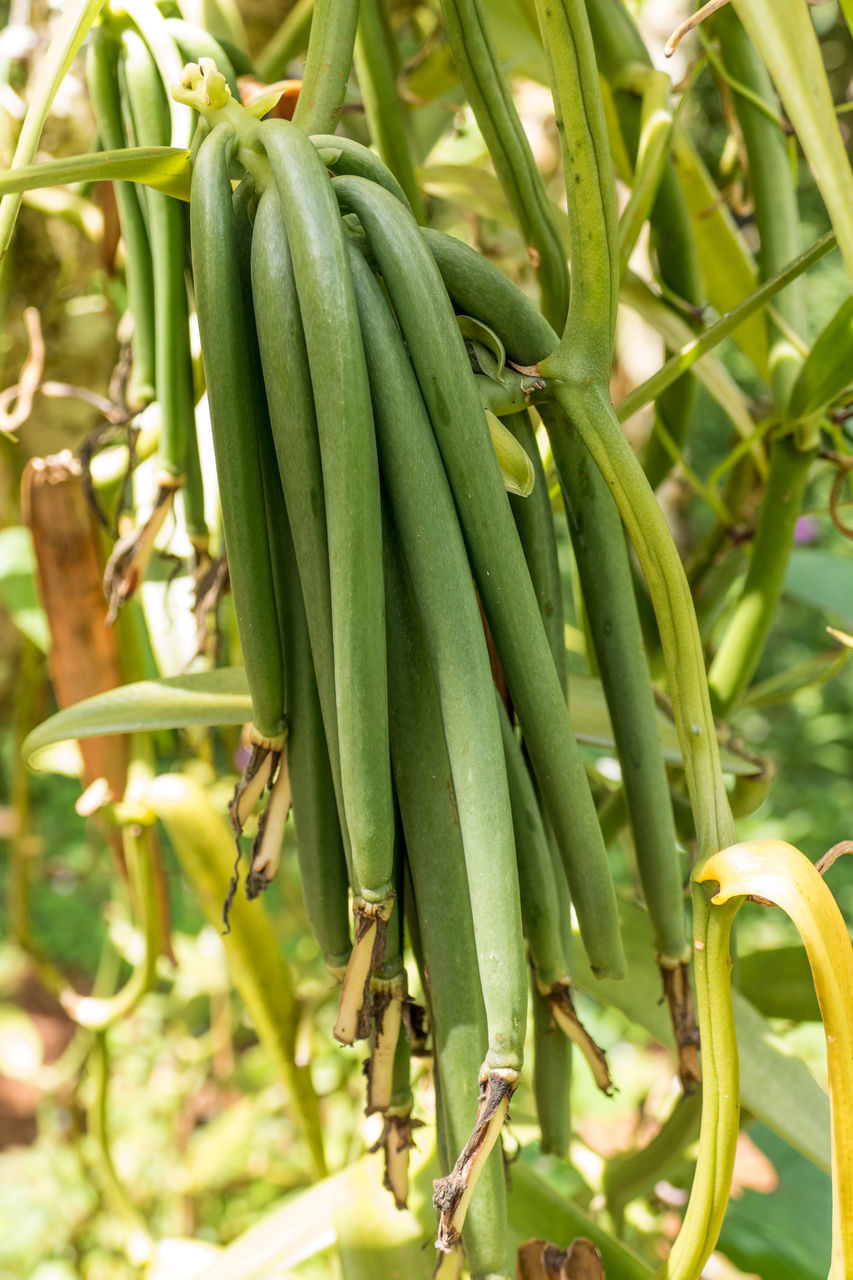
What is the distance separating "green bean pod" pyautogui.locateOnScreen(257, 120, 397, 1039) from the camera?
213 mm

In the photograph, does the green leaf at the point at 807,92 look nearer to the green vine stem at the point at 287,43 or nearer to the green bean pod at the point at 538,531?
the green bean pod at the point at 538,531

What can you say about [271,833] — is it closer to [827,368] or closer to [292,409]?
[292,409]

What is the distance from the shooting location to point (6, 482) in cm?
73

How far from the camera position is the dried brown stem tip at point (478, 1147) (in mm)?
218

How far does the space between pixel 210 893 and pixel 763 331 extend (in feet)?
1.32

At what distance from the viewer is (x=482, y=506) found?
0.23m

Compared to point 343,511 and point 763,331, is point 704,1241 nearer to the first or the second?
point 343,511

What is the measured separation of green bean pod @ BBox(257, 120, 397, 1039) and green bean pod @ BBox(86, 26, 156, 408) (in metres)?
0.17

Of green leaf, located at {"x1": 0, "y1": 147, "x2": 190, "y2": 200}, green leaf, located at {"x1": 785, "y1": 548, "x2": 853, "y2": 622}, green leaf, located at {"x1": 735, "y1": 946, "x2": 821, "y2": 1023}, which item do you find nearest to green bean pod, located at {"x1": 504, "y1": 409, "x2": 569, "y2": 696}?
green leaf, located at {"x1": 0, "y1": 147, "x2": 190, "y2": 200}

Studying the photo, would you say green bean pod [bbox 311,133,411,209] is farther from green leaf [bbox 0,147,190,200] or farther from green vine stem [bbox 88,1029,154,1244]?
green vine stem [bbox 88,1029,154,1244]

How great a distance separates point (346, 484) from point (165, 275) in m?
0.18

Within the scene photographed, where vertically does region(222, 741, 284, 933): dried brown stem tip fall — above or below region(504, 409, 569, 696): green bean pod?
below

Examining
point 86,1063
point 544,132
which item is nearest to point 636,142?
point 544,132

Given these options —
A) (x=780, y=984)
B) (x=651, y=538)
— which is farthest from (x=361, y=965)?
(x=780, y=984)
